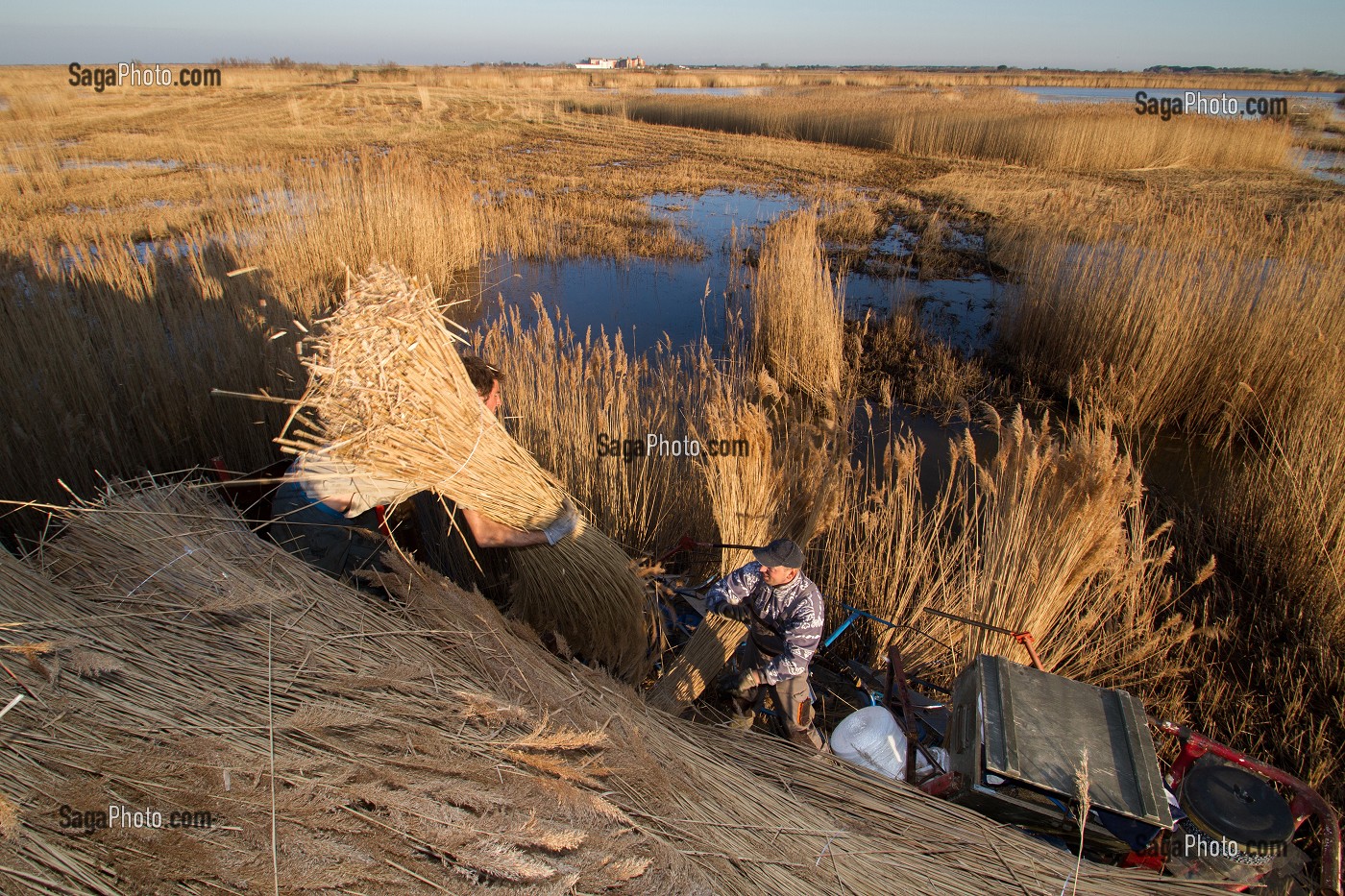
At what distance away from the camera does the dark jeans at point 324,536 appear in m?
2.37

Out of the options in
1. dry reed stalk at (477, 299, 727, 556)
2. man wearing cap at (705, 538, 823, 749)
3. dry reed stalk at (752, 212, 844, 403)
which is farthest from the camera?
dry reed stalk at (752, 212, 844, 403)

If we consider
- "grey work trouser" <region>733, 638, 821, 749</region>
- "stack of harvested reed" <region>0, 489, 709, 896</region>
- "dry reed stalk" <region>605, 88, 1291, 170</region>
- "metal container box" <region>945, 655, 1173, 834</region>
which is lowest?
"grey work trouser" <region>733, 638, 821, 749</region>

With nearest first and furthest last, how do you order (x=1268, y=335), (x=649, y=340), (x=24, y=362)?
(x=24, y=362)
(x=1268, y=335)
(x=649, y=340)

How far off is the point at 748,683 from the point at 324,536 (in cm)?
170

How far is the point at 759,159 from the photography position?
54.6 ft

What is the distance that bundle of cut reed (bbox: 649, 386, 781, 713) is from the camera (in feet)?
7.87

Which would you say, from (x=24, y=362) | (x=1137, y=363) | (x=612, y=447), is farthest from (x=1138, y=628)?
(x=24, y=362)

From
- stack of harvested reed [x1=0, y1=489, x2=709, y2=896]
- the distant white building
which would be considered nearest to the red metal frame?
stack of harvested reed [x1=0, y1=489, x2=709, y2=896]

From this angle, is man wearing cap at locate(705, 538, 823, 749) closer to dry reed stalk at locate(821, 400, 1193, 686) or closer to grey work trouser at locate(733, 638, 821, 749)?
grey work trouser at locate(733, 638, 821, 749)

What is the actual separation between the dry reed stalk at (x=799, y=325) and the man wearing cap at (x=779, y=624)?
11.3 ft

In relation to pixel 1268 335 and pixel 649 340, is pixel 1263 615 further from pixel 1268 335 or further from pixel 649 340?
pixel 649 340

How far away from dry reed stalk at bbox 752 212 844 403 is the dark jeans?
149 inches

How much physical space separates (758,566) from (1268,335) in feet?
15.3

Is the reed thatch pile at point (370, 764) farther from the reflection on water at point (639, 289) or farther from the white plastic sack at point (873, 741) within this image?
the reflection on water at point (639, 289)
